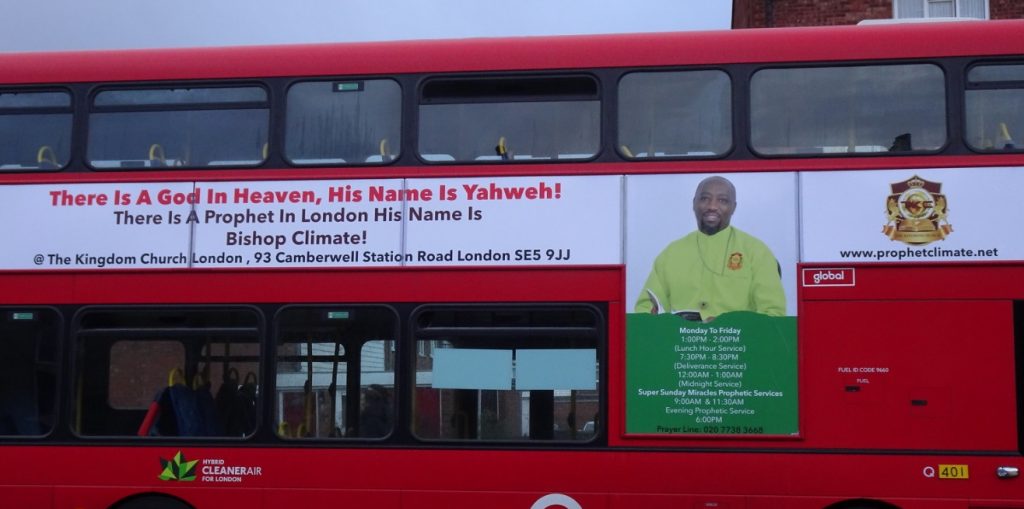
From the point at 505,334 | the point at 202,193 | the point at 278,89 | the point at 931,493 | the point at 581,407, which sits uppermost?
the point at 278,89

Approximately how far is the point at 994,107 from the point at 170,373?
6.42 meters

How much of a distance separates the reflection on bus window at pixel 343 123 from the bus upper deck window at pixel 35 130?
1.84 m

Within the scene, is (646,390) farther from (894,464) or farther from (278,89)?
(278,89)

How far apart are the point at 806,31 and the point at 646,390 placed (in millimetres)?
2868

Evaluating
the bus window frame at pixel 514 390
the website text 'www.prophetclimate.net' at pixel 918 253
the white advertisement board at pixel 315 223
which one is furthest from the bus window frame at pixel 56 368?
the website text 'www.prophetclimate.net' at pixel 918 253

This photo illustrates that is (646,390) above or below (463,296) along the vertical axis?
below

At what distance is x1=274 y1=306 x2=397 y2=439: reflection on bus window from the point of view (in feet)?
25.1

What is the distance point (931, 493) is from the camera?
7.02 m

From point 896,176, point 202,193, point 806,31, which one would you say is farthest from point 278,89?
point 896,176

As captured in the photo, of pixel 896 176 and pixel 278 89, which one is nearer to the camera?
pixel 896 176

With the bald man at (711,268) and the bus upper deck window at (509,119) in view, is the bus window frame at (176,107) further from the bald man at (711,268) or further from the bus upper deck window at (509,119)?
the bald man at (711,268)

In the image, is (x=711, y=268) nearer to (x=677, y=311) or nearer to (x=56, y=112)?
(x=677, y=311)

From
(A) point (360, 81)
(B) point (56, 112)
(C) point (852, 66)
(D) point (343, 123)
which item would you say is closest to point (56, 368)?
(B) point (56, 112)

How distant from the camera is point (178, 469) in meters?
7.75
